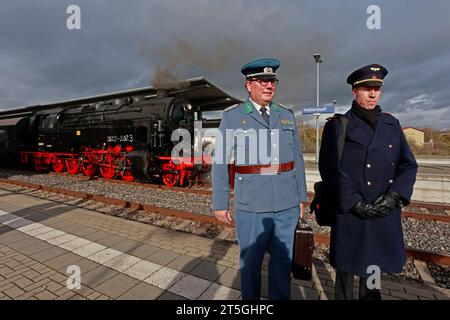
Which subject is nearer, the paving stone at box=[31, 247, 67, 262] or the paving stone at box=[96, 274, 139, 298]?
the paving stone at box=[96, 274, 139, 298]

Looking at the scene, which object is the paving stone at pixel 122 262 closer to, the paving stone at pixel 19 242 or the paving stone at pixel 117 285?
the paving stone at pixel 117 285

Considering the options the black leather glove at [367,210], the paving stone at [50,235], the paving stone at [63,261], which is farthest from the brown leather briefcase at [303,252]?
the paving stone at [50,235]

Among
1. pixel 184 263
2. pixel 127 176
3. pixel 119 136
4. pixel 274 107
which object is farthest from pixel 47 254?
pixel 119 136

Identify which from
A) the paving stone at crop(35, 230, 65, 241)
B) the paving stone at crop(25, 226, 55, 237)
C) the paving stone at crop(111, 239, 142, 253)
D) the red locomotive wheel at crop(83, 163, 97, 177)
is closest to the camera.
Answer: the paving stone at crop(111, 239, 142, 253)

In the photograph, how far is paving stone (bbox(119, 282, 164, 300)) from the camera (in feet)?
7.85

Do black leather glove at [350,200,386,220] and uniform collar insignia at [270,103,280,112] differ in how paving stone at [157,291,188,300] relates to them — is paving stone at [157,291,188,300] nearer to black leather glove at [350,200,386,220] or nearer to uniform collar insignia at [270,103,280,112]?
black leather glove at [350,200,386,220]

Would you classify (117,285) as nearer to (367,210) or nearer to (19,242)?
(19,242)

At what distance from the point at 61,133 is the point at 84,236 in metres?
10.8

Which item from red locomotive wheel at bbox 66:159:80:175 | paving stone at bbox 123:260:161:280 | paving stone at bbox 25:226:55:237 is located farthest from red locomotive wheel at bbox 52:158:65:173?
paving stone at bbox 123:260:161:280

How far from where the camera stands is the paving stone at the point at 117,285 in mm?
2471

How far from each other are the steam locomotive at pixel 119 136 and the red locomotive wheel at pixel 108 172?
0.15 ft

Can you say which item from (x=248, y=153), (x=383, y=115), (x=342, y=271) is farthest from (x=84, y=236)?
(x=383, y=115)

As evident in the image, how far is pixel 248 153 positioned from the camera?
2.05 meters

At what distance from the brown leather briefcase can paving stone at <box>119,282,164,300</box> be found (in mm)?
1393
